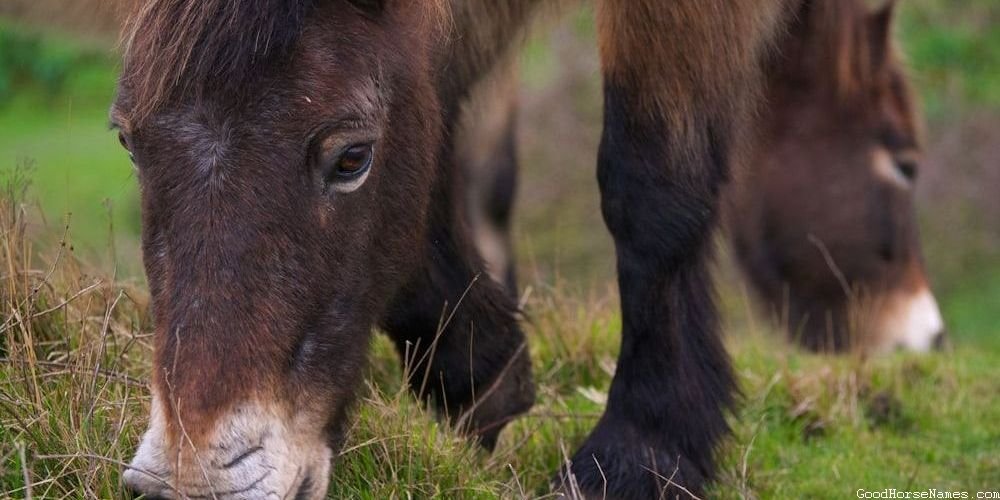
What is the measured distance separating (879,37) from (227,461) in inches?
184

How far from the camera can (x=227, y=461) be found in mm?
2445

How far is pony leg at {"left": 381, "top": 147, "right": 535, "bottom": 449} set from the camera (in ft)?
12.2

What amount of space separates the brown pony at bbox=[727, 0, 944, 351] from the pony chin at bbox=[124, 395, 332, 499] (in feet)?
12.9

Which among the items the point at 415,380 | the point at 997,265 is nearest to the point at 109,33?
the point at 415,380

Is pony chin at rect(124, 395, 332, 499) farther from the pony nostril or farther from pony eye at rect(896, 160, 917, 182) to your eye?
pony eye at rect(896, 160, 917, 182)

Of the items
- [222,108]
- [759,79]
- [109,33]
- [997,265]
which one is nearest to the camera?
[222,108]

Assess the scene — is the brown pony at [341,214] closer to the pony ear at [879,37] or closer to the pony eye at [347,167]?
the pony eye at [347,167]

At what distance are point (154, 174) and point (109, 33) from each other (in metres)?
3.34

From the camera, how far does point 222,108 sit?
2.62 meters

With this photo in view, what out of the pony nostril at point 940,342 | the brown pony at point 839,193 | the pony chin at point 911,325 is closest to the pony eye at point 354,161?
the brown pony at point 839,193

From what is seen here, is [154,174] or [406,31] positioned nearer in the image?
[154,174]

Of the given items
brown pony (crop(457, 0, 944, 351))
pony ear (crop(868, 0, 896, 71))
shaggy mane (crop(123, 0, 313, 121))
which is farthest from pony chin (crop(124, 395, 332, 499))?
pony ear (crop(868, 0, 896, 71))

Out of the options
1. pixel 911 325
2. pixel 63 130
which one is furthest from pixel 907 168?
pixel 63 130

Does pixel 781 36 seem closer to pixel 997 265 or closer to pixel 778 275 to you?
pixel 778 275
